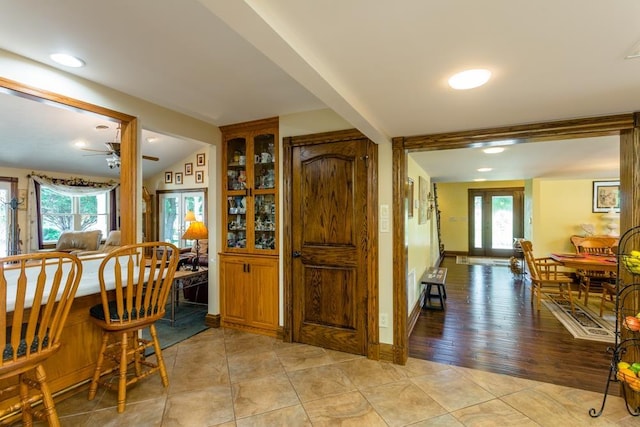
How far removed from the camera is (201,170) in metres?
7.29

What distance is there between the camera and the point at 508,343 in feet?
10.1

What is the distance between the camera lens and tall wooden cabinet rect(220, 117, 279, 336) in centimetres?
325

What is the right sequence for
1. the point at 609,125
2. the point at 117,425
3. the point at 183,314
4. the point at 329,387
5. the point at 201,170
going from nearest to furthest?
the point at 117,425, the point at 609,125, the point at 329,387, the point at 183,314, the point at 201,170

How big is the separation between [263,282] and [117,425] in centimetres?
165

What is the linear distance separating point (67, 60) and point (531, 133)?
10.9 feet

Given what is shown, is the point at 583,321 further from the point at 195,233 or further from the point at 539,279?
the point at 195,233

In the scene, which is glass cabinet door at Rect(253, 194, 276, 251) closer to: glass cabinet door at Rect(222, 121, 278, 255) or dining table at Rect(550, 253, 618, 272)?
glass cabinet door at Rect(222, 121, 278, 255)

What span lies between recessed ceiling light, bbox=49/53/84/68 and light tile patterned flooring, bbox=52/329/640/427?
2.31 metres

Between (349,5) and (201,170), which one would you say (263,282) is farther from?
(201,170)

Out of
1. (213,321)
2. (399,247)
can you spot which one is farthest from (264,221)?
(399,247)

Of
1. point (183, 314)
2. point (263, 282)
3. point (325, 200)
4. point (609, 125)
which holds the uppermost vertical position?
point (609, 125)

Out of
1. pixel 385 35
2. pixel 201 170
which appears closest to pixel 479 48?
pixel 385 35

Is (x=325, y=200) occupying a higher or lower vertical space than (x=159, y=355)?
higher

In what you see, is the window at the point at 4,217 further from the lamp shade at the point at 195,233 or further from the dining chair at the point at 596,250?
the dining chair at the point at 596,250
